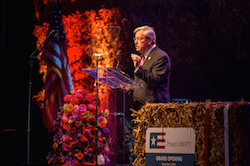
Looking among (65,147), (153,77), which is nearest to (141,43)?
(153,77)

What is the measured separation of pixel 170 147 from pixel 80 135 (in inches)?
74.7

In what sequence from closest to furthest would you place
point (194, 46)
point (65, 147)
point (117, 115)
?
point (117, 115) → point (65, 147) → point (194, 46)

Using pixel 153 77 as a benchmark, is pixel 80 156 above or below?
below

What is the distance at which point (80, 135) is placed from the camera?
3.73m

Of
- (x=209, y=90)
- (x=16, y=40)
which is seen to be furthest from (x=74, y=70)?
(x=209, y=90)

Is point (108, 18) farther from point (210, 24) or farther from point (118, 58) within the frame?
point (210, 24)

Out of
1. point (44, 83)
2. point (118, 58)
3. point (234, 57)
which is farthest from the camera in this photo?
point (44, 83)

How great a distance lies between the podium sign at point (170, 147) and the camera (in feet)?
6.61

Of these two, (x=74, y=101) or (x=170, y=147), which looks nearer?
(x=170, y=147)

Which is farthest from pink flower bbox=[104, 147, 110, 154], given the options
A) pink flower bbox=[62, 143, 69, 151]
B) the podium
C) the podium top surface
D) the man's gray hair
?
the man's gray hair

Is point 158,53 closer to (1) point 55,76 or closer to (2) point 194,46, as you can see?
(2) point 194,46

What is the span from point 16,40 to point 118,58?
205cm

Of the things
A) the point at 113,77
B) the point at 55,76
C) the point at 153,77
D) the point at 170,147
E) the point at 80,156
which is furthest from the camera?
the point at 55,76

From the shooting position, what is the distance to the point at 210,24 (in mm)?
4680
